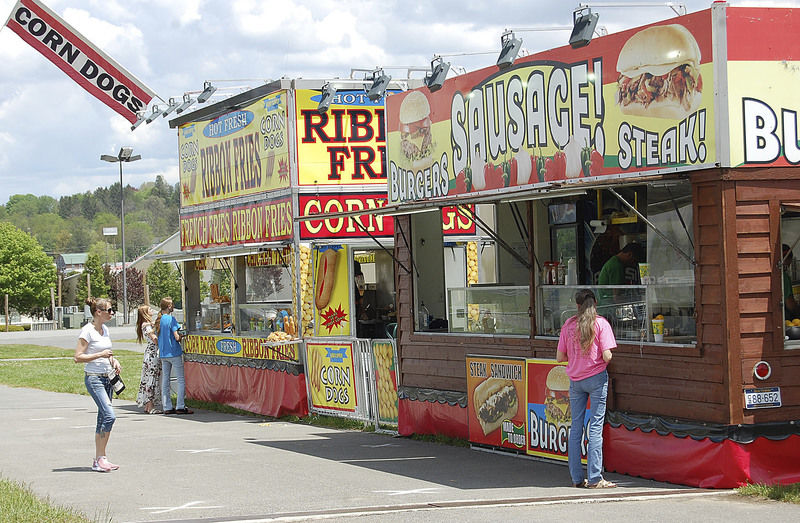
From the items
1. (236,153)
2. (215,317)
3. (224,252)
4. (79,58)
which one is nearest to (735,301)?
(79,58)

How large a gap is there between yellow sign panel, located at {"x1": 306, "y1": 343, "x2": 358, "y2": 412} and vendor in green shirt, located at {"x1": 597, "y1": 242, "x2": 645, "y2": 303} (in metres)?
5.00

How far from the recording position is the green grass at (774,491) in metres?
8.64

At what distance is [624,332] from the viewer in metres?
10.6

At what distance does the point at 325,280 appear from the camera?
16.8 meters

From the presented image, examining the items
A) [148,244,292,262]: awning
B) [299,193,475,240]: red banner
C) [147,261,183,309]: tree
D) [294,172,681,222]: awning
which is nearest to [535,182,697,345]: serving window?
[294,172,681,222]: awning

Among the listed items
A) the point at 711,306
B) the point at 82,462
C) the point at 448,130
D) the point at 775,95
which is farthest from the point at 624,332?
the point at 82,462

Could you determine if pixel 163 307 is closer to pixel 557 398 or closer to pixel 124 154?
pixel 557 398

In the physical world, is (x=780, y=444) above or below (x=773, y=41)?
below

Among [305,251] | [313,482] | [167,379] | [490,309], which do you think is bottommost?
[313,482]

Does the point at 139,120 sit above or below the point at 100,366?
above

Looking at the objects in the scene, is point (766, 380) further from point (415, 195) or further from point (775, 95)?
point (415, 195)

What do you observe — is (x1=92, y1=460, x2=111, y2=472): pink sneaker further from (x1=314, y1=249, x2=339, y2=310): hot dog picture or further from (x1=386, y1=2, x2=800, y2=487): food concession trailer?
(x1=314, y1=249, x2=339, y2=310): hot dog picture

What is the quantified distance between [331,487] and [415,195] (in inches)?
193

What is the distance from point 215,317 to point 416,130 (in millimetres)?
7643
